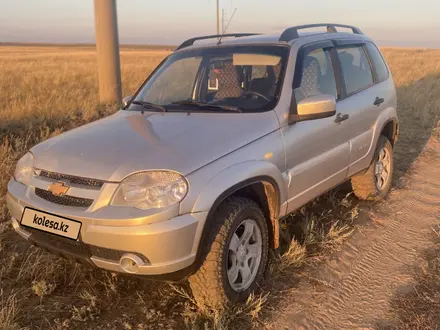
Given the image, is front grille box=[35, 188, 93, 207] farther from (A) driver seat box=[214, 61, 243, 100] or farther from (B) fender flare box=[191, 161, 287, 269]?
(A) driver seat box=[214, 61, 243, 100]

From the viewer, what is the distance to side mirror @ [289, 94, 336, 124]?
327cm

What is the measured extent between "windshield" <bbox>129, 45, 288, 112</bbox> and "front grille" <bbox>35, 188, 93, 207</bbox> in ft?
4.11

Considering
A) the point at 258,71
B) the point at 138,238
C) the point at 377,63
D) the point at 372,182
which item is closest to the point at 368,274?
the point at 372,182

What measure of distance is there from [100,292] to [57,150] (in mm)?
1055

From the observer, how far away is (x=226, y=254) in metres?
2.75

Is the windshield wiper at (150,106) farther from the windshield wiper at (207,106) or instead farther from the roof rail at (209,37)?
the roof rail at (209,37)

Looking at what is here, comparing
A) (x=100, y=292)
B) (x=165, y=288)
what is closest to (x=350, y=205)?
(x=165, y=288)

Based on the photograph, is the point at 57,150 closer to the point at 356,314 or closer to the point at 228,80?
the point at 228,80

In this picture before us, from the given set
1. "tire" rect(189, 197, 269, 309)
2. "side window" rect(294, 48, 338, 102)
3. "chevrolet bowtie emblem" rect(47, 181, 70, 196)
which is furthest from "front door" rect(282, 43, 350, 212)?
"chevrolet bowtie emblem" rect(47, 181, 70, 196)

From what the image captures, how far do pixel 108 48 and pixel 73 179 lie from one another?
7.10 meters

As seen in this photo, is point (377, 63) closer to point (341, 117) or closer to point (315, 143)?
point (341, 117)

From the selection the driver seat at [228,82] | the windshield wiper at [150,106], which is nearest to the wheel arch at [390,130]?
the driver seat at [228,82]

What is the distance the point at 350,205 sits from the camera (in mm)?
4965

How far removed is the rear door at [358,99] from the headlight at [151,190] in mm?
2072
